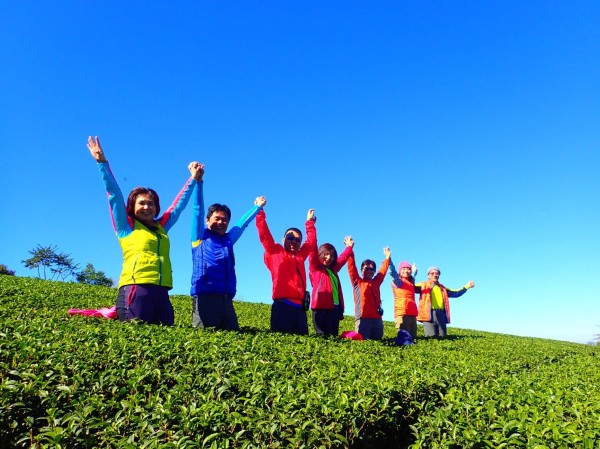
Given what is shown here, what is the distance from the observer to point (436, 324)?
13.5m

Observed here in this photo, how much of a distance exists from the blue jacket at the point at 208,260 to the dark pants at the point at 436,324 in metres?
8.77

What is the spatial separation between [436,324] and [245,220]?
878cm

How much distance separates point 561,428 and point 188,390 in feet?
9.13

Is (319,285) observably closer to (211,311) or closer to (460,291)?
(211,311)

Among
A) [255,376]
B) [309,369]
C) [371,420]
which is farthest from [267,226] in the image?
[371,420]

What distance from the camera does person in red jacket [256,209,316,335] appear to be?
24.3ft

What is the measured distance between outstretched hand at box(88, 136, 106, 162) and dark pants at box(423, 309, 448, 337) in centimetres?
1078

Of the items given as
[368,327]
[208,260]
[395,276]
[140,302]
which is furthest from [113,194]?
[395,276]

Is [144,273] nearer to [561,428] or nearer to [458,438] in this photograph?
[458,438]

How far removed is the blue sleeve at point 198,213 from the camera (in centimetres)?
639

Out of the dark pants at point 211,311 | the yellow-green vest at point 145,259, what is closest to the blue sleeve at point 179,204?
the yellow-green vest at point 145,259

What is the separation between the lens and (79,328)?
4.87 m

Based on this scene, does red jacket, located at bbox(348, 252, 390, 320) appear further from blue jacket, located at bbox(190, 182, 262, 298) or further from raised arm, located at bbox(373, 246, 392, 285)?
blue jacket, located at bbox(190, 182, 262, 298)

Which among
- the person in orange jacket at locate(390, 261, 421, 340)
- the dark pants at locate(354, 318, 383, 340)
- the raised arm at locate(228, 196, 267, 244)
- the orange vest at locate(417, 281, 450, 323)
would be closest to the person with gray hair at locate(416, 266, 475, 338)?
the orange vest at locate(417, 281, 450, 323)
